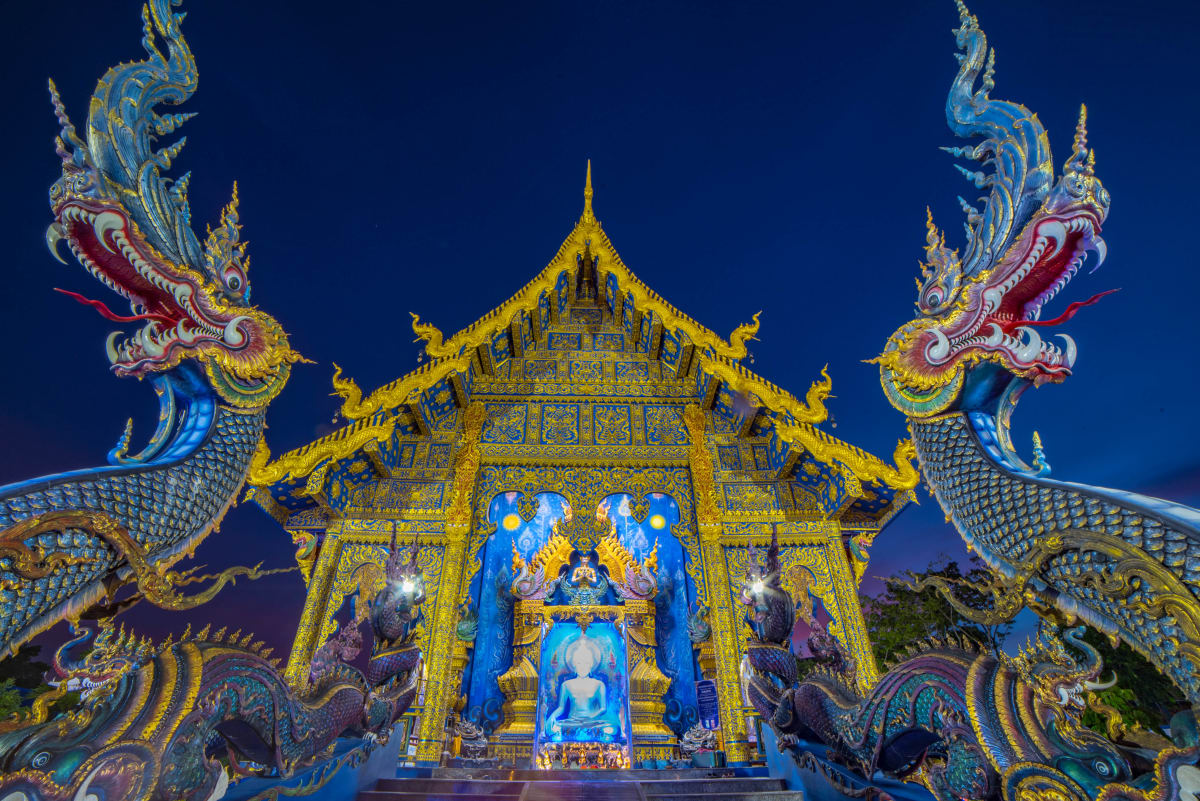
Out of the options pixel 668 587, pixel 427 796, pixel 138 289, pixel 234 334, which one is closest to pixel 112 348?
pixel 138 289

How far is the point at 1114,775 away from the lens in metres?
1.96

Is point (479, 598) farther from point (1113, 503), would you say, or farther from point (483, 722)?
point (1113, 503)

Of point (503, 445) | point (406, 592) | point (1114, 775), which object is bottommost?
point (1114, 775)

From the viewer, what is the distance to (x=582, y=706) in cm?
743

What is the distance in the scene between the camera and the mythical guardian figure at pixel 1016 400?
2143 mm

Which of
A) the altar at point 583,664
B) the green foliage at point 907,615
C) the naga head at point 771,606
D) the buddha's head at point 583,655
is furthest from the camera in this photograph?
the green foliage at point 907,615

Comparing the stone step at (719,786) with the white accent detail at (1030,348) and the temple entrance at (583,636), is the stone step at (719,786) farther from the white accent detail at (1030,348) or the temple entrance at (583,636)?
the white accent detail at (1030,348)

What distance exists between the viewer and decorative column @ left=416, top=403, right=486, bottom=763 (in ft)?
19.6

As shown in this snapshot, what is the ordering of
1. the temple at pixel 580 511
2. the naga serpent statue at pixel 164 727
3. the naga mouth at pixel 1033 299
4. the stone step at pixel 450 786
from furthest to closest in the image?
the temple at pixel 580 511 → the stone step at pixel 450 786 → the naga mouth at pixel 1033 299 → the naga serpent statue at pixel 164 727

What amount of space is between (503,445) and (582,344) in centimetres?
271

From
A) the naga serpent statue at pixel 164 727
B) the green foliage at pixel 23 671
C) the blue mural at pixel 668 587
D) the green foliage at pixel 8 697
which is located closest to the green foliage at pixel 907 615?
the blue mural at pixel 668 587

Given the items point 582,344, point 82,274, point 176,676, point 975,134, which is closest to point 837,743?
point 176,676

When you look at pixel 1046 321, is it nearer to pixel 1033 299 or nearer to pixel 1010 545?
pixel 1033 299

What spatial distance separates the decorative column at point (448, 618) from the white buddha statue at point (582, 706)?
1550mm
